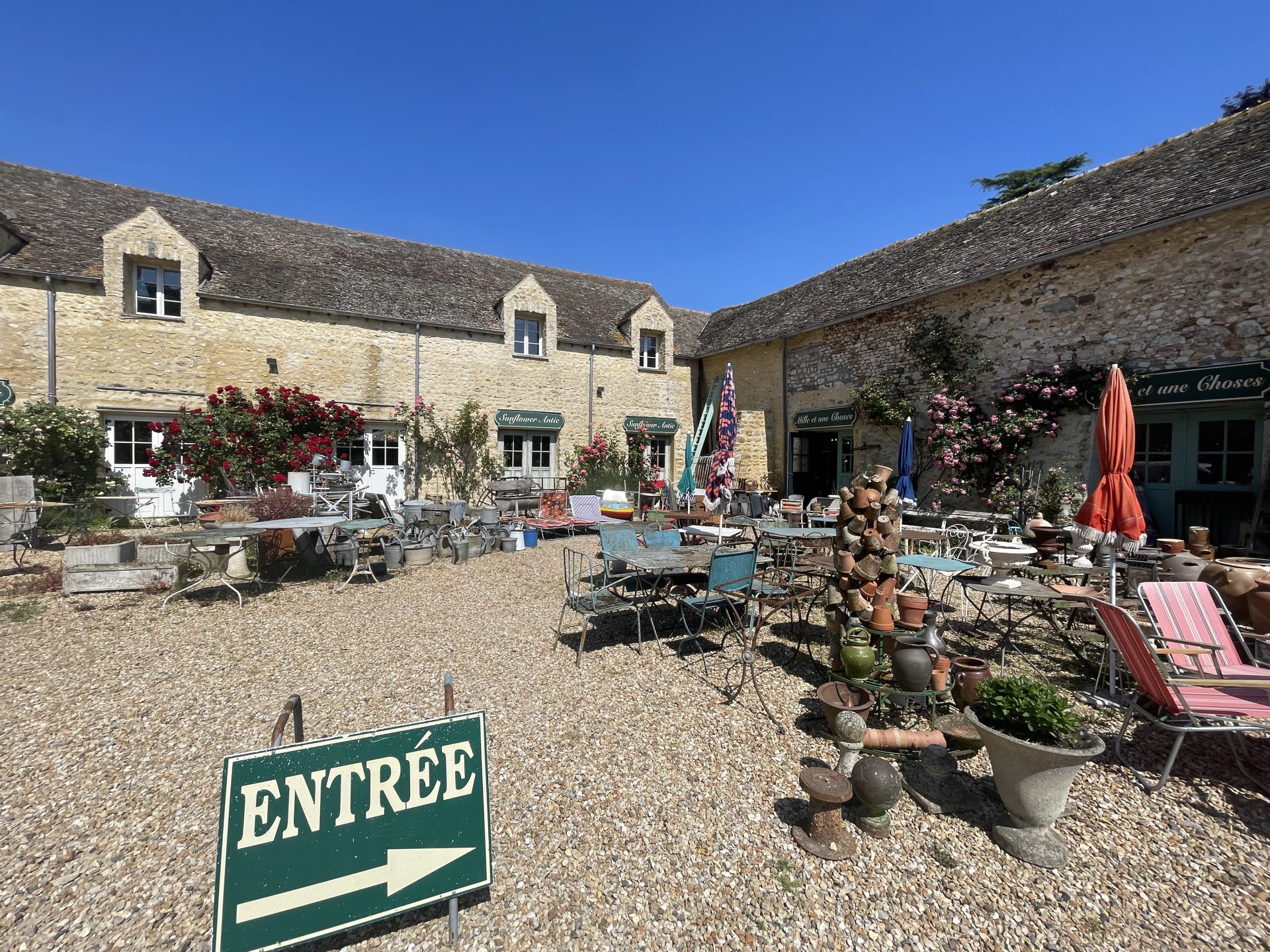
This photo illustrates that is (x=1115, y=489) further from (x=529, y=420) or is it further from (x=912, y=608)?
(x=529, y=420)

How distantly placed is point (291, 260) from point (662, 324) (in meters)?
10.3

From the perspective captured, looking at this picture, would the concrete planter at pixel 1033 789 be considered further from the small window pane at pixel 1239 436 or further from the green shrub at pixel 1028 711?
the small window pane at pixel 1239 436

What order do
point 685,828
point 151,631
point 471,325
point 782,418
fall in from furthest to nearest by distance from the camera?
point 782,418, point 471,325, point 151,631, point 685,828

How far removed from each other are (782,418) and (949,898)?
13.8 metres

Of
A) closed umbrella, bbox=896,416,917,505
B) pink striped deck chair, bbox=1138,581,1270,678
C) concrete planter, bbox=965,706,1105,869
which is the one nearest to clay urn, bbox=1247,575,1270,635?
pink striped deck chair, bbox=1138,581,1270,678

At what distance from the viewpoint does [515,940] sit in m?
2.07

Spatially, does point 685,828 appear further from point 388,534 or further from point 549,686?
point 388,534

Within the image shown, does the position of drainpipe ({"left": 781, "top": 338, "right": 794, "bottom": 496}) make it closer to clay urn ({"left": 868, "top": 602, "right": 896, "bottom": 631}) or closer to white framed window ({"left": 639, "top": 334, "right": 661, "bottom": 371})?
white framed window ({"left": 639, "top": 334, "right": 661, "bottom": 371})

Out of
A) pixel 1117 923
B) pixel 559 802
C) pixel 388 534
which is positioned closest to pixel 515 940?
pixel 559 802

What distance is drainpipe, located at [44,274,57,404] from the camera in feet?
33.6

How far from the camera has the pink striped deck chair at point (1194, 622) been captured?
356 cm

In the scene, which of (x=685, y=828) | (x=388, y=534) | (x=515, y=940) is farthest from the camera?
(x=388, y=534)

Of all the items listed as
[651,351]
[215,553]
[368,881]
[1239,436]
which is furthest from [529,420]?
[1239,436]

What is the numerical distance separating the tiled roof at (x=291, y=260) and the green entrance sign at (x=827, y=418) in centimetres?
513
